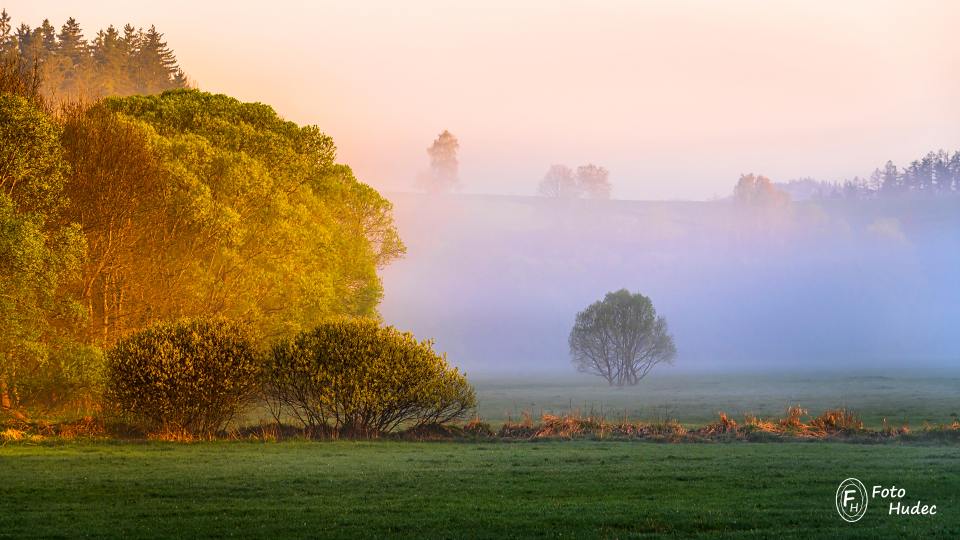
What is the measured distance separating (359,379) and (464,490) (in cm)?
1492

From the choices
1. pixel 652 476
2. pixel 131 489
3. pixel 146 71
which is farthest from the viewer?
pixel 146 71

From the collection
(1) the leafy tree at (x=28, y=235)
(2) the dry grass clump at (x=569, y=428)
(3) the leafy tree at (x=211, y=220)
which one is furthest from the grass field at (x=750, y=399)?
(1) the leafy tree at (x=28, y=235)

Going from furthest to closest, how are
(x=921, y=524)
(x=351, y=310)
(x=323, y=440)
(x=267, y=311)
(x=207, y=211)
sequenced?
(x=351, y=310)
(x=267, y=311)
(x=207, y=211)
(x=323, y=440)
(x=921, y=524)

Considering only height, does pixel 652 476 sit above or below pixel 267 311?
below

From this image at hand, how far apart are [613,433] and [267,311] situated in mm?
22964

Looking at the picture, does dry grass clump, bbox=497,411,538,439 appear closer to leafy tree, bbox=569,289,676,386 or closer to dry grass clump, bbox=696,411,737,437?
dry grass clump, bbox=696,411,737,437

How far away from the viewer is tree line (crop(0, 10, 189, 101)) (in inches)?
4921

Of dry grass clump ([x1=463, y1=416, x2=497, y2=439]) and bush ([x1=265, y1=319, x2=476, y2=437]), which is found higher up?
bush ([x1=265, y1=319, x2=476, y2=437])

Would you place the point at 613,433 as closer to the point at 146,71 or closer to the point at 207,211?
the point at 207,211

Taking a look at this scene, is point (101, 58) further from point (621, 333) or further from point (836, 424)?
point (836, 424)

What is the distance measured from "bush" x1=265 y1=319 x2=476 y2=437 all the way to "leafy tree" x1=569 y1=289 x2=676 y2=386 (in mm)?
50061

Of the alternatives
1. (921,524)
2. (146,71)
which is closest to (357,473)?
(921,524)

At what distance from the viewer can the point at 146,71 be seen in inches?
5359

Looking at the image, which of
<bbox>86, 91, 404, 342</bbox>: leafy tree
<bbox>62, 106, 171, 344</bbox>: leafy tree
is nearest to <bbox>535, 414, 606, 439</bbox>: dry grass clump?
<bbox>86, 91, 404, 342</bbox>: leafy tree
